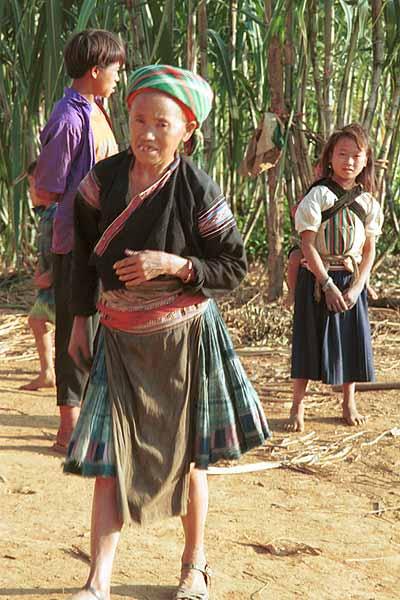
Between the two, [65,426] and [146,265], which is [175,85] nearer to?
[146,265]

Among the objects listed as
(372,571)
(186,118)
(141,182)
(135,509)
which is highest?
(186,118)

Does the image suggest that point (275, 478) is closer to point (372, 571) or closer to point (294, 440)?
point (294, 440)

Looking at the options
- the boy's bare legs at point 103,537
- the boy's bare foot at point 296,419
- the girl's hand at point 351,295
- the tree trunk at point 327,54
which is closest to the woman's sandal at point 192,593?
the boy's bare legs at point 103,537

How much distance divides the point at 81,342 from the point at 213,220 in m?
0.46

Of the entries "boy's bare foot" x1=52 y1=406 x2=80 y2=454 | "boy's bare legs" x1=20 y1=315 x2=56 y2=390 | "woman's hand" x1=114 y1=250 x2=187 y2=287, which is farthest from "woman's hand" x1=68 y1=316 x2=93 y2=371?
"boy's bare legs" x1=20 y1=315 x2=56 y2=390

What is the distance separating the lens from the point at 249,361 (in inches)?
193

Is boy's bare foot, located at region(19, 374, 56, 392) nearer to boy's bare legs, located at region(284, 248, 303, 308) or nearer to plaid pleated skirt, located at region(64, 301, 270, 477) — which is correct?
boy's bare legs, located at region(284, 248, 303, 308)

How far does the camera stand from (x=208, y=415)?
2285mm

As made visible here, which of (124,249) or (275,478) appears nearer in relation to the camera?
(124,249)

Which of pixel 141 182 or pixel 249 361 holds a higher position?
pixel 141 182

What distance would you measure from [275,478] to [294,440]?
1.36ft

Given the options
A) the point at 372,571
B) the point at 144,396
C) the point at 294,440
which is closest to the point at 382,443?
the point at 294,440

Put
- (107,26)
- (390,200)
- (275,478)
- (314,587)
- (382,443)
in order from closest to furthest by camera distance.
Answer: (314,587) → (275,478) → (382,443) → (107,26) → (390,200)

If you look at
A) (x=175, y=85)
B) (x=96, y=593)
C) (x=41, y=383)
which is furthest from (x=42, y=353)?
(x=175, y=85)
